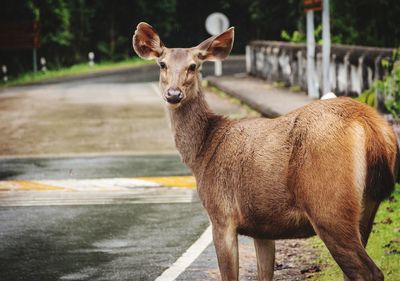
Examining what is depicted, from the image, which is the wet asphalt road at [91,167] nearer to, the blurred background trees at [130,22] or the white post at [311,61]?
the white post at [311,61]

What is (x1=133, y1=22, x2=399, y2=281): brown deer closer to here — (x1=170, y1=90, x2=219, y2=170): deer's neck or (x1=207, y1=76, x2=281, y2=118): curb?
A: (x1=170, y1=90, x2=219, y2=170): deer's neck

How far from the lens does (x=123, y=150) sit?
16.5 meters

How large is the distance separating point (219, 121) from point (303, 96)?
16354 mm

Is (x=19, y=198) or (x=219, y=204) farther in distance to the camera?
(x=19, y=198)

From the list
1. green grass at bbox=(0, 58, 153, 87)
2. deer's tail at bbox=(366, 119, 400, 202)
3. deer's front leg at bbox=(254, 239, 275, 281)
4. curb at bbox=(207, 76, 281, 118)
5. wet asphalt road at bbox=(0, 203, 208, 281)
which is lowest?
green grass at bbox=(0, 58, 153, 87)

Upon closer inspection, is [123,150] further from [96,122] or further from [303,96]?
[303,96]

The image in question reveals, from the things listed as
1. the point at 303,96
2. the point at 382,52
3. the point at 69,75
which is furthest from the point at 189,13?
the point at 382,52

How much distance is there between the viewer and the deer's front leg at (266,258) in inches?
250

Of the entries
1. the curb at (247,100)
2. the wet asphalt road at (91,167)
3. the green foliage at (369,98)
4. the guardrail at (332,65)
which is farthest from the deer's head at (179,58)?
the curb at (247,100)

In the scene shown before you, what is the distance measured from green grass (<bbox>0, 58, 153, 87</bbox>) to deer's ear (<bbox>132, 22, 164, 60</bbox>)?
32.0 metres

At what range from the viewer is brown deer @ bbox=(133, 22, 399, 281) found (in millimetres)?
5352

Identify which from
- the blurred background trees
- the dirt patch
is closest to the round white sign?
the blurred background trees

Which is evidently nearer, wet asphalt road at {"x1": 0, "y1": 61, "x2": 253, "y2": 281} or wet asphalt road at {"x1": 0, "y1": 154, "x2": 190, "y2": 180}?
wet asphalt road at {"x1": 0, "y1": 61, "x2": 253, "y2": 281}

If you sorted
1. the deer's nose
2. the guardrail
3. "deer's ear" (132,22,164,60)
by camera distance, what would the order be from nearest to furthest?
the deer's nose, "deer's ear" (132,22,164,60), the guardrail
